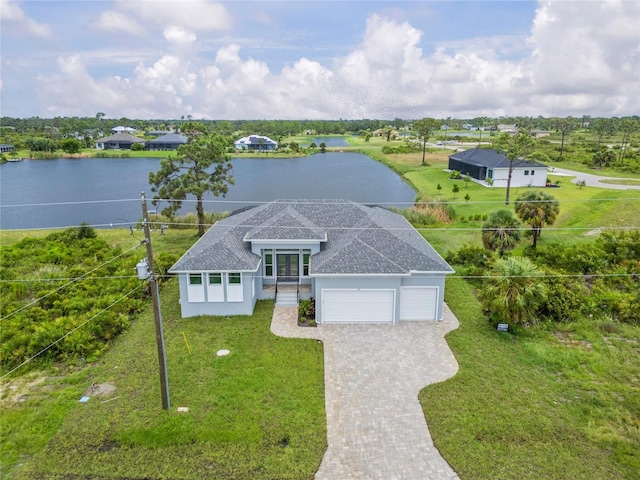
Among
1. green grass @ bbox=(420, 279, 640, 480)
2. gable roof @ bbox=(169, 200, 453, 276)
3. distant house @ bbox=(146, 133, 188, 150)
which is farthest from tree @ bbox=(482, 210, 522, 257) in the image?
distant house @ bbox=(146, 133, 188, 150)

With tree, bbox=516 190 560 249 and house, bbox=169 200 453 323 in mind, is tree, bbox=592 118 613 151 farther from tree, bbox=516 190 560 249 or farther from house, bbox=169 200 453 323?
house, bbox=169 200 453 323

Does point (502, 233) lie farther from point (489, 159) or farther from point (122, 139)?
point (122, 139)

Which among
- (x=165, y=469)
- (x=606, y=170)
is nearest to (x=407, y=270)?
(x=165, y=469)

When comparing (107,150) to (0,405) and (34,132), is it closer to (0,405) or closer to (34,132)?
(34,132)

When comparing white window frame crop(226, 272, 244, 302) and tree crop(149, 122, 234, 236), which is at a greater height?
tree crop(149, 122, 234, 236)

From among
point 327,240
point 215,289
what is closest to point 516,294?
point 327,240

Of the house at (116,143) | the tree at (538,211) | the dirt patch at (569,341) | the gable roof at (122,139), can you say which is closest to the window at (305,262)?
the dirt patch at (569,341)

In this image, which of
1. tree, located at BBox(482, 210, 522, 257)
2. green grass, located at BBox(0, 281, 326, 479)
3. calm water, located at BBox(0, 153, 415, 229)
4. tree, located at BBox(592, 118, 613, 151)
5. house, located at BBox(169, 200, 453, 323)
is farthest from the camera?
tree, located at BBox(592, 118, 613, 151)
